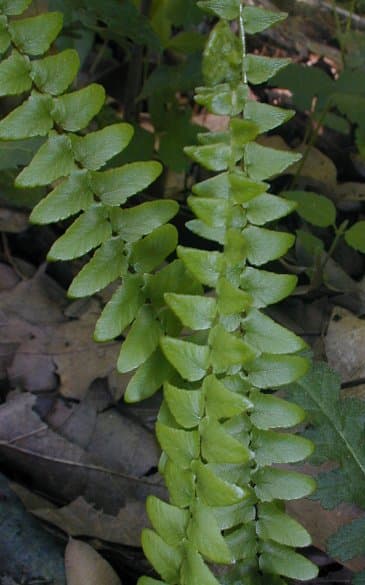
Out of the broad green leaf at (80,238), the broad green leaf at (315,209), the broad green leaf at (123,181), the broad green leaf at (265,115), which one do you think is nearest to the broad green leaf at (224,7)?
the broad green leaf at (265,115)

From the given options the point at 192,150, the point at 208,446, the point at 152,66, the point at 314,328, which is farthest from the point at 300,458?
the point at 152,66

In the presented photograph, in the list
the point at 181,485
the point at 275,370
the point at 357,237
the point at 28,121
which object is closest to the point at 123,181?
the point at 28,121

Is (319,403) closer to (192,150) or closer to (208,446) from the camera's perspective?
(208,446)

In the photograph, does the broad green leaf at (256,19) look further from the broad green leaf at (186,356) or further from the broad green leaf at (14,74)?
the broad green leaf at (186,356)

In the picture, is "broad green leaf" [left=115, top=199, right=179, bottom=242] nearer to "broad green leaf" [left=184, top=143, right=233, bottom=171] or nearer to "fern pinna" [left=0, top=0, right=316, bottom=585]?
"fern pinna" [left=0, top=0, right=316, bottom=585]

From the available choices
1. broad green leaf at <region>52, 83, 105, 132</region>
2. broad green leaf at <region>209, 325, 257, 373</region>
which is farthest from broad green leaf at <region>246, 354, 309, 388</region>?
broad green leaf at <region>52, 83, 105, 132</region>

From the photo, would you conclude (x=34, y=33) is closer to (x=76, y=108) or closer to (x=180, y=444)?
(x=76, y=108)
